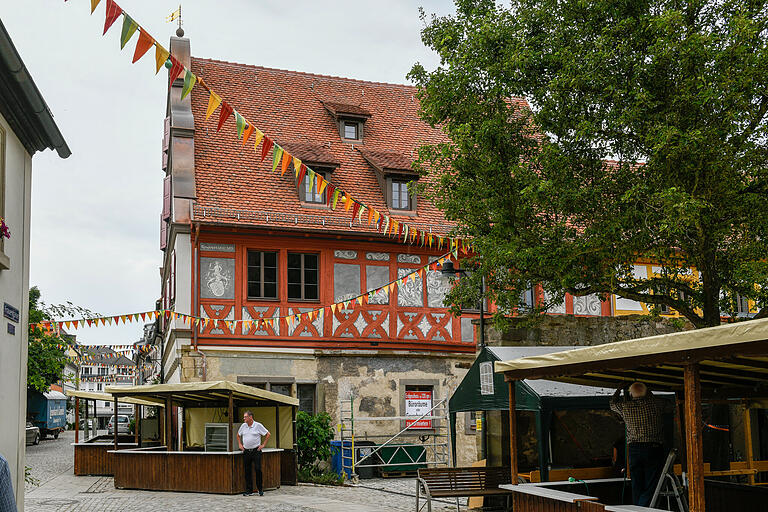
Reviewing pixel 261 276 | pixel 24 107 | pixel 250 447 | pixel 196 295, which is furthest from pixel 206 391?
pixel 24 107

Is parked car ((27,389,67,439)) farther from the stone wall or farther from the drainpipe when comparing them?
the stone wall

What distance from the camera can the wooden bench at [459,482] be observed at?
41.6 feet

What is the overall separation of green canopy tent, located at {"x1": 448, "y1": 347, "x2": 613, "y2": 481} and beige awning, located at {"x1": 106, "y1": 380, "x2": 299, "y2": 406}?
4.65 meters

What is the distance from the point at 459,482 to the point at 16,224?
6927mm

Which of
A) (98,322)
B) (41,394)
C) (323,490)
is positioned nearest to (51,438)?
(41,394)

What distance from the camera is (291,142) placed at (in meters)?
26.3

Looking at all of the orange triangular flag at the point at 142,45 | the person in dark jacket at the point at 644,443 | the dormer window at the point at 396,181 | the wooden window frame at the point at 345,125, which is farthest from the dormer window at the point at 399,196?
the person in dark jacket at the point at 644,443

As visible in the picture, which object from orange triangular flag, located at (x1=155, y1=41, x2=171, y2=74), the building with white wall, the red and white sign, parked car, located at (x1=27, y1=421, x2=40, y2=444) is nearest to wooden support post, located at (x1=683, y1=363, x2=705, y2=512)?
orange triangular flag, located at (x1=155, y1=41, x2=171, y2=74)

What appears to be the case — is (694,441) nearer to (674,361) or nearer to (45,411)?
(674,361)

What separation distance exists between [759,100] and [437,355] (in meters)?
12.6

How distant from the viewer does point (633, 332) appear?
1784cm

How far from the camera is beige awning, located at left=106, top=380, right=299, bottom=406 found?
682 inches

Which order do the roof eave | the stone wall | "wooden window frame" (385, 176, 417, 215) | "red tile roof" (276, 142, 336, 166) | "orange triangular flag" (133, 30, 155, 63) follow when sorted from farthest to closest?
"wooden window frame" (385, 176, 417, 215) → "red tile roof" (276, 142, 336, 166) → the stone wall → the roof eave → "orange triangular flag" (133, 30, 155, 63)

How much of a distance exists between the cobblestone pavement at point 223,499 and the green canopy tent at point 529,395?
6.44ft
